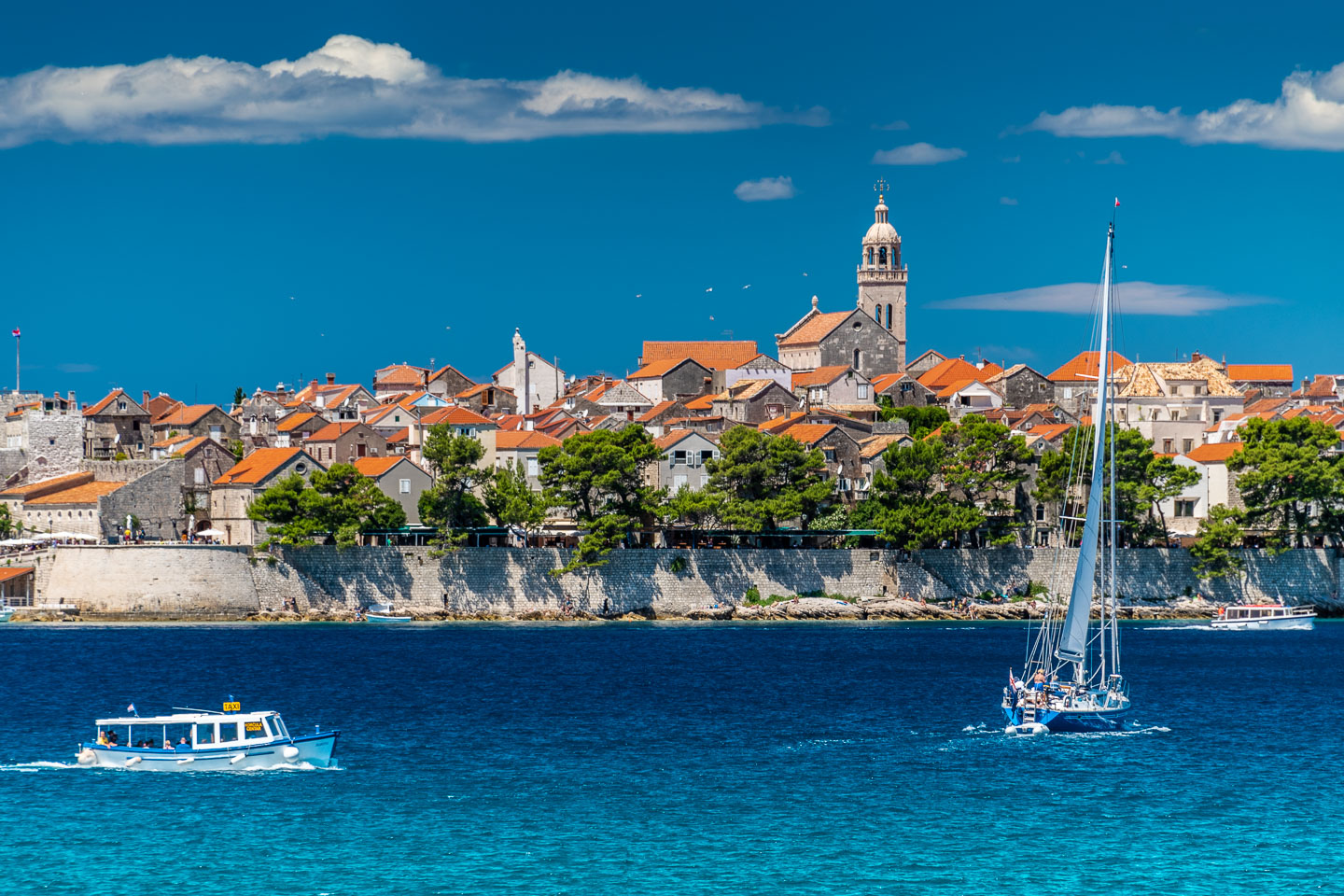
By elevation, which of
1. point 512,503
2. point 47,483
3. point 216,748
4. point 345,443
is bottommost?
point 216,748

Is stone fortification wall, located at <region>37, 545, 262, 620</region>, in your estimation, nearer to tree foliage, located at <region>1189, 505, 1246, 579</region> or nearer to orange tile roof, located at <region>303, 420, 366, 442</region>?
orange tile roof, located at <region>303, 420, 366, 442</region>

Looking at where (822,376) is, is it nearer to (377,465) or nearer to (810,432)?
(810,432)

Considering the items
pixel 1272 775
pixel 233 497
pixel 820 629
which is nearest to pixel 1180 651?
pixel 820 629

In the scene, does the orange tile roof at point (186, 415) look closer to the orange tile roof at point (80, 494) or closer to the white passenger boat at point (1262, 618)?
the orange tile roof at point (80, 494)

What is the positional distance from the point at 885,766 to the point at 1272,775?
8533mm

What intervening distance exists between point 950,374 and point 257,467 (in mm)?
56383

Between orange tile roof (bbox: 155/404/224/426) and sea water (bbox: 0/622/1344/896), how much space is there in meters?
44.4

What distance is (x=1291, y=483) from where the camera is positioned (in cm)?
8644

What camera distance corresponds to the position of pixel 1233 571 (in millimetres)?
86312

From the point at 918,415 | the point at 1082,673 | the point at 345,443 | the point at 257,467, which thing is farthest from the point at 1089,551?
the point at 918,415

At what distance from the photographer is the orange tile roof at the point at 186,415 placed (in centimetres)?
10864

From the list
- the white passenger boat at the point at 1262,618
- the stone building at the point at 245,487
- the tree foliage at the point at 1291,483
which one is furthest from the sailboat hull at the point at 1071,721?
the stone building at the point at 245,487

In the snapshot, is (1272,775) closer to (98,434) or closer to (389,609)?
(389,609)

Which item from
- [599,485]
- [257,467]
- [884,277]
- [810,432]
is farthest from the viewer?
[884,277]
